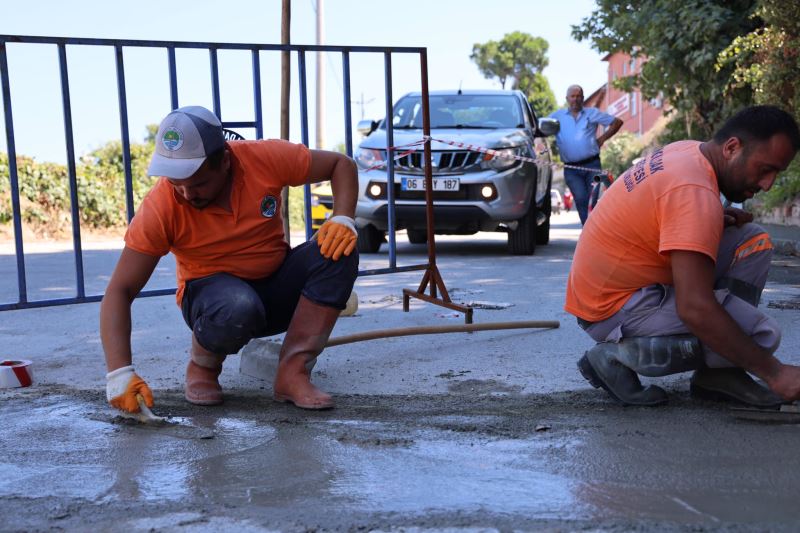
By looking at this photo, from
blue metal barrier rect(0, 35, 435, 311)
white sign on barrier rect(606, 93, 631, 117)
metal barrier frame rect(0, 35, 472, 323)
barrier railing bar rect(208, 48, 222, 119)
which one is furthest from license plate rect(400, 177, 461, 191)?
white sign on barrier rect(606, 93, 631, 117)

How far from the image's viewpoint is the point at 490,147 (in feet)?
27.5

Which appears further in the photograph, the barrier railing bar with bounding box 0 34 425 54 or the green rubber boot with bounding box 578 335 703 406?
the barrier railing bar with bounding box 0 34 425 54

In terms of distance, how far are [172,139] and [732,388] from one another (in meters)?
2.16

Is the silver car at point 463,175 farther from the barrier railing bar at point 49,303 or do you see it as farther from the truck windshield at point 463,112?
the barrier railing bar at point 49,303

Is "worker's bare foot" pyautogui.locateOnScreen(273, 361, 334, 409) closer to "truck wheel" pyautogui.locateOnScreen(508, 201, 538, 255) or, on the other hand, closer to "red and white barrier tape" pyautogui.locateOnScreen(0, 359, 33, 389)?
"red and white barrier tape" pyautogui.locateOnScreen(0, 359, 33, 389)

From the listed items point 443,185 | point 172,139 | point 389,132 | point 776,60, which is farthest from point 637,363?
point 776,60

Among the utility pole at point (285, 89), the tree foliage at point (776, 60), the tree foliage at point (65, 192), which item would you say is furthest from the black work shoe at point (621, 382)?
the tree foliage at point (65, 192)

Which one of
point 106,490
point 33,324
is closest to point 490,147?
point 33,324

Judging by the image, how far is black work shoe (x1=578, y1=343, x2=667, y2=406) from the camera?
3.03 metres

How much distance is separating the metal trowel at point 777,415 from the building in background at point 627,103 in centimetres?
3780

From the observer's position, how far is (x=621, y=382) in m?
3.03

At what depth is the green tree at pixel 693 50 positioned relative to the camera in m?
12.3

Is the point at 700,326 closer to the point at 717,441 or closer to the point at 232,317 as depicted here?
the point at 717,441

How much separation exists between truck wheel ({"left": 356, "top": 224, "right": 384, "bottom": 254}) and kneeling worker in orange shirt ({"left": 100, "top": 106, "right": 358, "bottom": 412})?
224 inches
